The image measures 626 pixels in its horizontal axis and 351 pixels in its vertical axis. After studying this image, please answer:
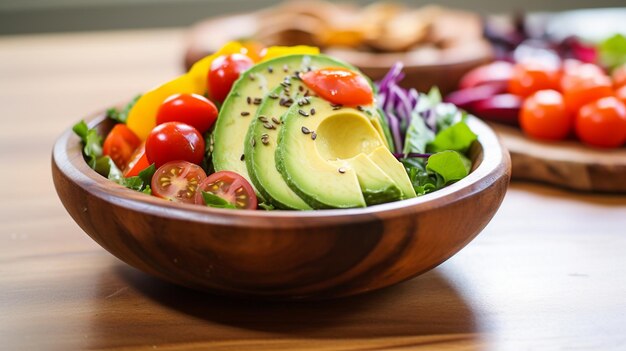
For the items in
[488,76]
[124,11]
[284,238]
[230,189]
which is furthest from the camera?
[124,11]

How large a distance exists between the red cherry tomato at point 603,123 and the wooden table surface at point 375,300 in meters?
0.21

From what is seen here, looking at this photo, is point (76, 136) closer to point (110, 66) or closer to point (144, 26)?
point (110, 66)

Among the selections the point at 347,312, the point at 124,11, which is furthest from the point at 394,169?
the point at 124,11

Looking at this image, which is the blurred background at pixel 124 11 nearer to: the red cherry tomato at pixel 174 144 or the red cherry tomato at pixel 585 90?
the red cherry tomato at pixel 585 90

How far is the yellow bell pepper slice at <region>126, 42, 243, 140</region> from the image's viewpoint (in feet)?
4.74

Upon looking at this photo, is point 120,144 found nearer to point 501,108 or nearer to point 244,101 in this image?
point 244,101

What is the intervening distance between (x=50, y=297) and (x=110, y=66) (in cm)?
192

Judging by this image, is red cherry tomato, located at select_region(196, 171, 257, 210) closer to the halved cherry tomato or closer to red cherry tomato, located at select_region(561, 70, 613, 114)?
the halved cherry tomato

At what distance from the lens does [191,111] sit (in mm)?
1325

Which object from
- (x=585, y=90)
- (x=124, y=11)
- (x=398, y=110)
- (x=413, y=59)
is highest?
(x=398, y=110)

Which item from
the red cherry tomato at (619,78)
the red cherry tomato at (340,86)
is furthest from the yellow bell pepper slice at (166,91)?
the red cherry tomato at (619,78)

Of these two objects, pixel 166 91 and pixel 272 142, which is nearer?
pixel 272 142

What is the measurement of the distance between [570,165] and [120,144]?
3.30ft

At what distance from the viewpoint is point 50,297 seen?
1284mm
